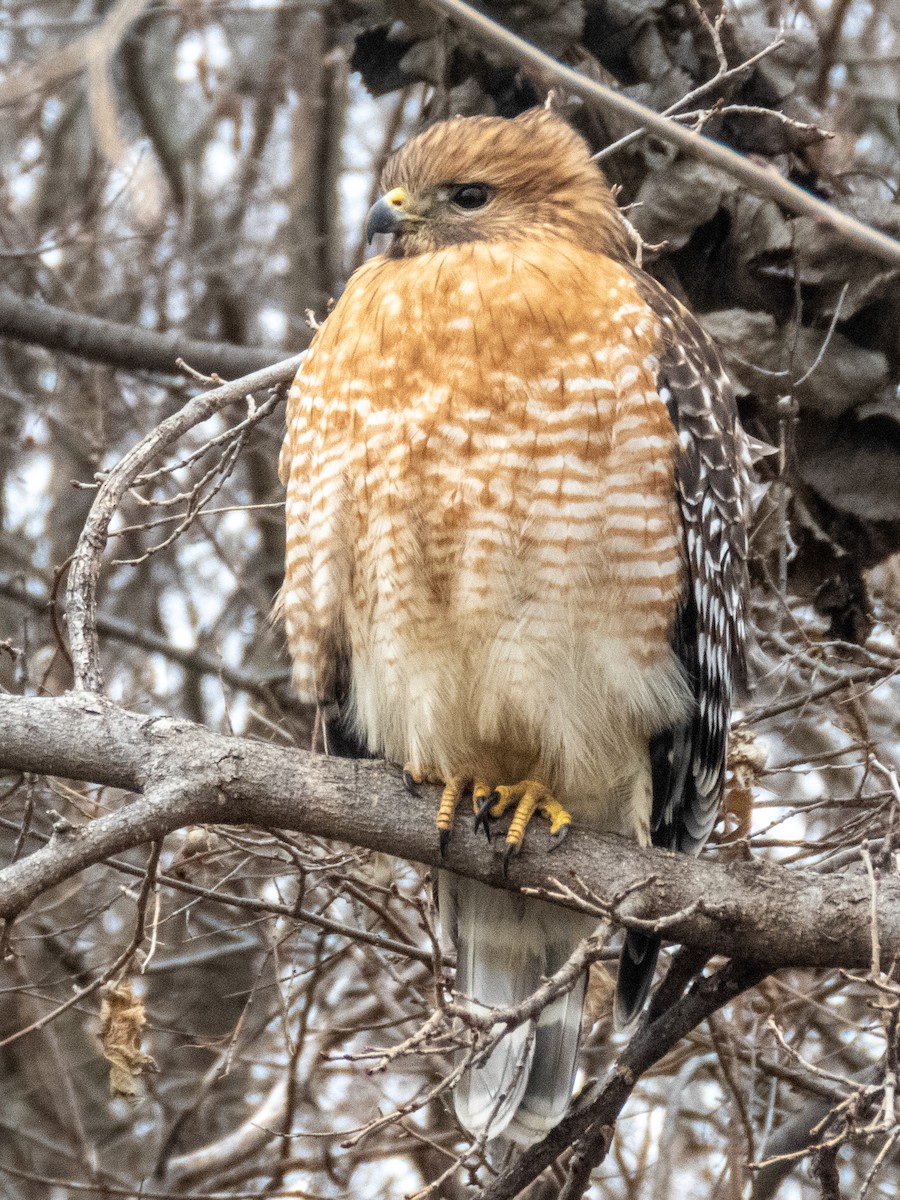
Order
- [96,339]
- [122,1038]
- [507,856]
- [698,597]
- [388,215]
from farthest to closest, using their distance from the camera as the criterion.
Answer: [96,339] < [388,215] < [698,597] < [507,856] < [122,1038]

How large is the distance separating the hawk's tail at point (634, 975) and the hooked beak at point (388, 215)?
Result: 194 cm

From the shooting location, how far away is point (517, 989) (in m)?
3.95

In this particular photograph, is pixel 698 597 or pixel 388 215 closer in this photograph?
pixel 698 597

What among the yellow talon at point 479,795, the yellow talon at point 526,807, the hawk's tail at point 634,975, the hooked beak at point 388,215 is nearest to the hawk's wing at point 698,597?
the hawk's tail at point 634,975

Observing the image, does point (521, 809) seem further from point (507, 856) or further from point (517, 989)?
point (517, 989)

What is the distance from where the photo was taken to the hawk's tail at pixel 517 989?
3.72 metres

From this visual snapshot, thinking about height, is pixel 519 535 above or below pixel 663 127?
above

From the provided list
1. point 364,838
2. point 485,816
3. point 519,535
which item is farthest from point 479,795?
point 519,535

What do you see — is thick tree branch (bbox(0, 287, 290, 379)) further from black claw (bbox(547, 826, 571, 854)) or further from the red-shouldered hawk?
black claw (bbox(547, 826, 571, 854))

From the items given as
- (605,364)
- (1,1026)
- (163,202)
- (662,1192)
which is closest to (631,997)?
(662,1192)

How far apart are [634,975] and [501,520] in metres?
1.21

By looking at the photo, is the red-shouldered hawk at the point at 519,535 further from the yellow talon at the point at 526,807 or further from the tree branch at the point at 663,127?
the tree branch at the point at 663,127

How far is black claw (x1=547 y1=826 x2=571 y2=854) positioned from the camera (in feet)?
11.0

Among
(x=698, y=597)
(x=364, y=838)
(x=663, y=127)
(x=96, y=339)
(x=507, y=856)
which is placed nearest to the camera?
A: (x=663, y=127)
